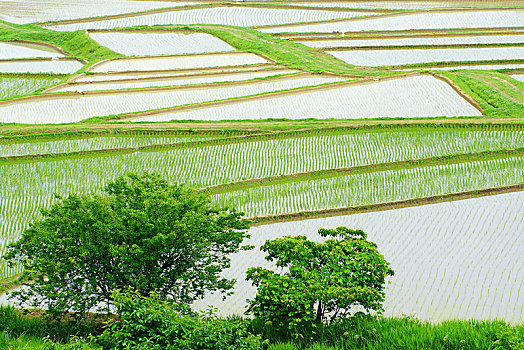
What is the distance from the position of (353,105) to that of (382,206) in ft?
21.2

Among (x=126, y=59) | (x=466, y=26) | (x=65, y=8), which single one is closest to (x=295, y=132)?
(x=126, y=59)

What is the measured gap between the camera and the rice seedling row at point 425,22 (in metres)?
28.0

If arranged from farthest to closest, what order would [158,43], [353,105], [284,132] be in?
[158,43] < [353,105] < [284,132]

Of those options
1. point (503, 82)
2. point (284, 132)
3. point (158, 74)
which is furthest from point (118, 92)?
point (503, 82)

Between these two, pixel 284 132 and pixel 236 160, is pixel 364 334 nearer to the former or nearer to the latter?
pixel 236 160

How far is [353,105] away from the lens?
682 inches

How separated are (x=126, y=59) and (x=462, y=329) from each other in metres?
18.6

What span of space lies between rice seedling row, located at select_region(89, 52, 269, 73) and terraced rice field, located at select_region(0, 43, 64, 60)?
143 inches

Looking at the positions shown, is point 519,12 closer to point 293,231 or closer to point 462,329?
point 293,231

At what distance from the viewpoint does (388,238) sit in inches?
398

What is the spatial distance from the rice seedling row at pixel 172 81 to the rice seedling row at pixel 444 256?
1025 cm

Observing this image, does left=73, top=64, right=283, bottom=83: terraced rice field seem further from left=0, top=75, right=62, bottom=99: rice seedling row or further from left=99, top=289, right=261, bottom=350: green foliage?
left=99, top=289, right=261, bottom=350: green foliage

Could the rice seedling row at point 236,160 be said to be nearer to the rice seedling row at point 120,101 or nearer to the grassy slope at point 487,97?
the grassy slope at point 487,97

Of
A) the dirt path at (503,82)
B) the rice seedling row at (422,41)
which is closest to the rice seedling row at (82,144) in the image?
the dirt path at (503,82)
